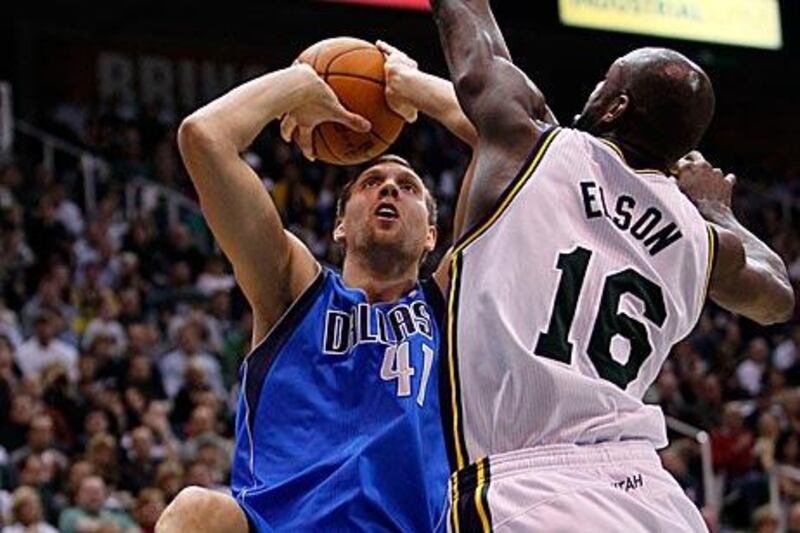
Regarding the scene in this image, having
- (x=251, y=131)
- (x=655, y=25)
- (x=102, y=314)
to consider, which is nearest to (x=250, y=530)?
(x=251, y=131)

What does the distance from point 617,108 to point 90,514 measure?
6278mm

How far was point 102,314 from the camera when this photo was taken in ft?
39.5

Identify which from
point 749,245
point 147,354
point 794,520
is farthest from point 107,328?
point 749,245

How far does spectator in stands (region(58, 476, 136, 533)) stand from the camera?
906 cm

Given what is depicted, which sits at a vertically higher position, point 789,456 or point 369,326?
point 369,326

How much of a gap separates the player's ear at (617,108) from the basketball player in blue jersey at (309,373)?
3.03 ft

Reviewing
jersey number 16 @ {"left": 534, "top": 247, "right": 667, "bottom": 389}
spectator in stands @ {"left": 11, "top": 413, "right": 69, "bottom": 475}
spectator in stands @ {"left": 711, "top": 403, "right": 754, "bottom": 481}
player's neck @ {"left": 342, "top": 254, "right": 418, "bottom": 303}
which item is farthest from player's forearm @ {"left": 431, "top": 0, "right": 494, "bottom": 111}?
spectator in stands @ {"left": 711, "top": 403, "right": 754, "bottom": 481}

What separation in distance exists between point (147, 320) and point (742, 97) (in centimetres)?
1252

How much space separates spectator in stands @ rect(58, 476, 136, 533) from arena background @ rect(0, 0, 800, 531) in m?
0.02

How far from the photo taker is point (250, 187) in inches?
172

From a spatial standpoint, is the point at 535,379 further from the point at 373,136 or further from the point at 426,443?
the point at 373,136

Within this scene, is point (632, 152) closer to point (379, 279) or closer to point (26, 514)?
point (379, 279)

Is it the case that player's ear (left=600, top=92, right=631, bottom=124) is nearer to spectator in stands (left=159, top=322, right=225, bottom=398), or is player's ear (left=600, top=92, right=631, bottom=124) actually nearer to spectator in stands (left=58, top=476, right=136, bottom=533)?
spectator in stands (left=58, top=476, right=136, bottom=533)

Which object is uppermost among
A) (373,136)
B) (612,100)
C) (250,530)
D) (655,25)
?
(612,100)
